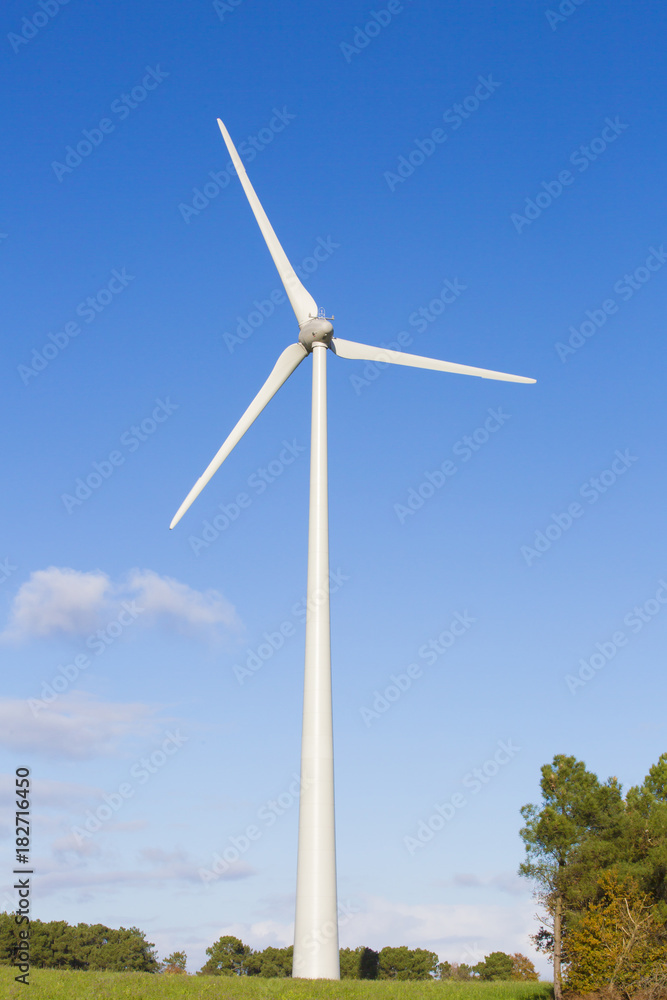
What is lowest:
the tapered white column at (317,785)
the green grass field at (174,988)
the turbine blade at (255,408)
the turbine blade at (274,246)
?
the green grass field at (174,988)

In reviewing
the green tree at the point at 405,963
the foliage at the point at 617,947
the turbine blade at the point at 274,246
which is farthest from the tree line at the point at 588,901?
the turbine blade at the point at 274,246

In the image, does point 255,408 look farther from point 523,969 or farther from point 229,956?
point 523,969

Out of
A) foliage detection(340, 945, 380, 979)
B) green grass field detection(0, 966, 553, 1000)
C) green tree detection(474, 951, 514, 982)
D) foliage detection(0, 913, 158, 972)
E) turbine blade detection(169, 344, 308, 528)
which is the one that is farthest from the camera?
green tree detection(474, 951, 514, 982)

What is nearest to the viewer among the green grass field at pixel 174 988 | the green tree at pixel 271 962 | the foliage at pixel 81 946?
the green grass field at pixel 174 988

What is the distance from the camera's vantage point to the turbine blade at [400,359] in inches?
1836

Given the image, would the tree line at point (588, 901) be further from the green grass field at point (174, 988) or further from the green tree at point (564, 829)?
the green grass field at point (174, 988)

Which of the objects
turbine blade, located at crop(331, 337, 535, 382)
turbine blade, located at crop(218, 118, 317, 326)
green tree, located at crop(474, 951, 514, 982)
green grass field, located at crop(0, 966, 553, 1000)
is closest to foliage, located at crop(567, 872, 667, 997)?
green grass field, located at crop(0, 966, 553, 1000)

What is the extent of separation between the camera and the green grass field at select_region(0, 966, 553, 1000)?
96.5ft

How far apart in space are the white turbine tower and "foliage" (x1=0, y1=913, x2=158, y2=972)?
54.3 meters

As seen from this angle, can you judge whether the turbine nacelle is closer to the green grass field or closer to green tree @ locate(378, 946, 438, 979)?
the green grass field

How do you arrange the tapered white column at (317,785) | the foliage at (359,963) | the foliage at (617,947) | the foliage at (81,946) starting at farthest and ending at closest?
the foliage at (81,946), the foliage at (359,963), the foliage at (617,947), the tapered white column at (317,785)

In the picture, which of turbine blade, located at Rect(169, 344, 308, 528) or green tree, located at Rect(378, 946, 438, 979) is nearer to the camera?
turbine blade, located at Rect(169, 344, 308, 528)

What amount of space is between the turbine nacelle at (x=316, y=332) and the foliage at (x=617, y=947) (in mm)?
37520

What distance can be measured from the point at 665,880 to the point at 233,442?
43599 millimetres
